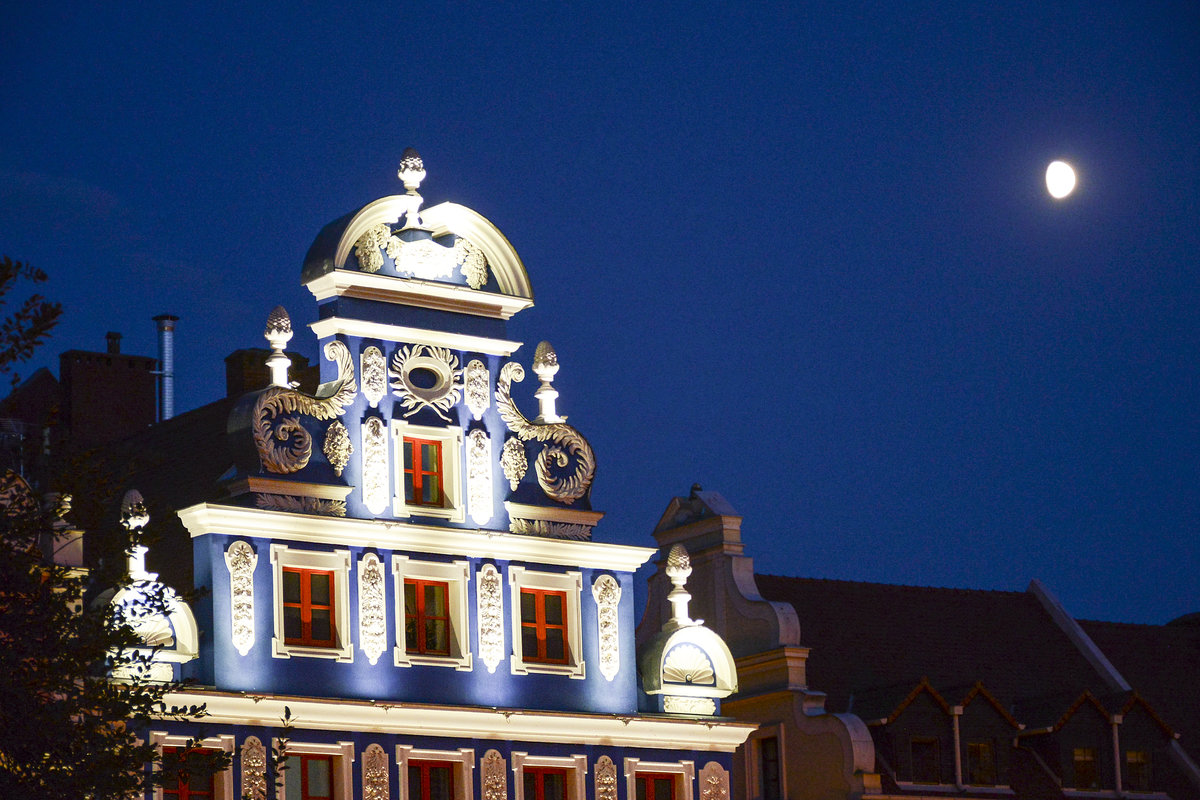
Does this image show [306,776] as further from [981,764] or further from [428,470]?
[981,764]

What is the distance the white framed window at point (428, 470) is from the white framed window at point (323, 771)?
459 centimetres

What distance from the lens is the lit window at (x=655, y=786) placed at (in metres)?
43.7

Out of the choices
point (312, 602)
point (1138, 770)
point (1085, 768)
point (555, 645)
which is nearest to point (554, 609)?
point (555, 645)

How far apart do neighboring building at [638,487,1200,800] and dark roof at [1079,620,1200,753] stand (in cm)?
6

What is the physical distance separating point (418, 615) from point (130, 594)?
19.6ft

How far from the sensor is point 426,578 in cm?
4169

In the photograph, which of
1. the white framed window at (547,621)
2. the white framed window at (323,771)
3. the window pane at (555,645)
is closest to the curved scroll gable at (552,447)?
the white framed window at (547,621)

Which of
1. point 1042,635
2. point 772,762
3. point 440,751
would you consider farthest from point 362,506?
point 1042,635

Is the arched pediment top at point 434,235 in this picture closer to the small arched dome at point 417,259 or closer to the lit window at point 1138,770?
the small arched dome at point 417,259

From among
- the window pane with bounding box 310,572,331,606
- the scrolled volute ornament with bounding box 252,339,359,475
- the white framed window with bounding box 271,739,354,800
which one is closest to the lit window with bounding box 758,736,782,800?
the white framed window with bounding box 271,739,354,800

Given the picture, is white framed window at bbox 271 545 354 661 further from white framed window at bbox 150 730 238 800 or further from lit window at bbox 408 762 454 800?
lit window at bbox 408 762 454 800

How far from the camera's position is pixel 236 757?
38.4 metres

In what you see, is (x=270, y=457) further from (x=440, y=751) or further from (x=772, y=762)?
(x=772, y=762)

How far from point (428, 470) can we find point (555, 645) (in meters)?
4.12
